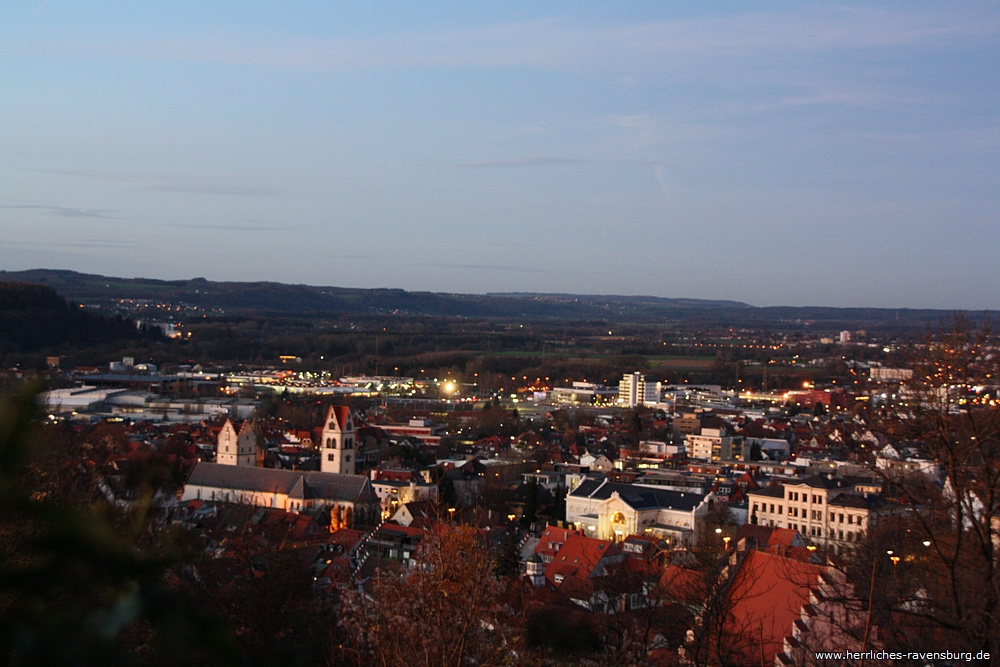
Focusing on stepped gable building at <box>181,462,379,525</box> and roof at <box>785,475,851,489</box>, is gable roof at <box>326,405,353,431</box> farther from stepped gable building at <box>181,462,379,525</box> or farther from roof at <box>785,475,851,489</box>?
roof at <box>785,475,851,489</box>

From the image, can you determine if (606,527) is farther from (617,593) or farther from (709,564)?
(709,564)

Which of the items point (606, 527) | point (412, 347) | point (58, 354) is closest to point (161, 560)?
point (606, 527)

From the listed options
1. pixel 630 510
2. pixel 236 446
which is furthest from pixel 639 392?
pixel 630 510

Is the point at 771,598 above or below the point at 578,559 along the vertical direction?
above

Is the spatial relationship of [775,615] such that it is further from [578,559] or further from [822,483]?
[822,483]

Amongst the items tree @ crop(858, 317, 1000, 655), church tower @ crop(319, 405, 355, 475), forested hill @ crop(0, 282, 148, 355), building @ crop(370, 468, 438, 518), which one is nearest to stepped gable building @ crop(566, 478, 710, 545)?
building @ crop(370, 468, 438, 518)

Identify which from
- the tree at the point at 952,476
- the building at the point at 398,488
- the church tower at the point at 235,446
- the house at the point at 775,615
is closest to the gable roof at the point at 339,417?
the building at the point at 398,488
